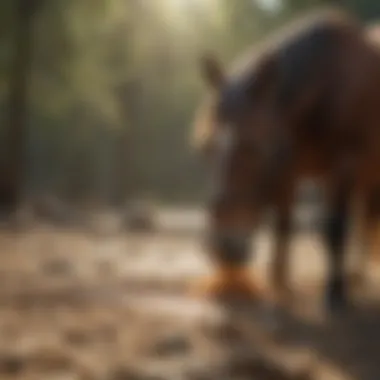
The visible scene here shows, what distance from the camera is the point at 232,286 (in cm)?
166

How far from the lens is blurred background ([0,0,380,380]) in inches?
50.2

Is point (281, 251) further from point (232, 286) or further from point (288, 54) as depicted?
point (288, 54)

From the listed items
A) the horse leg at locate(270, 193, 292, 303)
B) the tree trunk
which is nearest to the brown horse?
the horse leg at locate(270, 193, 292, 303)

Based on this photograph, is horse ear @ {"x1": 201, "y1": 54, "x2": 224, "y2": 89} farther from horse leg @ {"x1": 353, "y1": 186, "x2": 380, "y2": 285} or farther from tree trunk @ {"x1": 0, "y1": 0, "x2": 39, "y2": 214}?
horse leg @ {"x1": 353, "y1": 186, "x2": 380, "y2": 285}

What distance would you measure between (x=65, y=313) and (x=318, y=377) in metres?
0.49

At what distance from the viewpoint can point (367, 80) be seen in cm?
185

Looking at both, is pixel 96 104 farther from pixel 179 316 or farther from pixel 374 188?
pixel 374 188

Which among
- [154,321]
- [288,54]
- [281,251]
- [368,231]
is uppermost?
[288,54]

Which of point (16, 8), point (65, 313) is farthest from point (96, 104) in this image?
point (65, 313)

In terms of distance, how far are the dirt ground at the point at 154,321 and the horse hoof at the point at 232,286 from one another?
0.03m

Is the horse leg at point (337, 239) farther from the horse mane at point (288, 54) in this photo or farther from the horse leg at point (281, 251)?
the horse mane at point (288, 54)

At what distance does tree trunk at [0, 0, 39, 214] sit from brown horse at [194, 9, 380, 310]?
0.99 ft

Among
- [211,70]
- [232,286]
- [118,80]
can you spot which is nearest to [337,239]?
[232,286]

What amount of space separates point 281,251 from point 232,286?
172 mm
